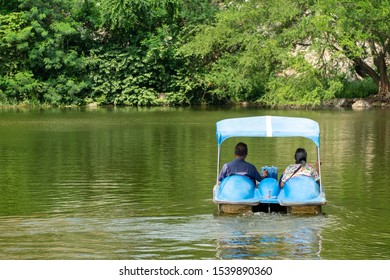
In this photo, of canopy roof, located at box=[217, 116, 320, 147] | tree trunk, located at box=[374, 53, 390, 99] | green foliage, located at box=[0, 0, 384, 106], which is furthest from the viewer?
tree trunk, located at box=[374, 53, 390, 99]

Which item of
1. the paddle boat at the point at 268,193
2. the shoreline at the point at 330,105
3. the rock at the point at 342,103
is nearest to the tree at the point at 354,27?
the shoreline at the point at 330,105

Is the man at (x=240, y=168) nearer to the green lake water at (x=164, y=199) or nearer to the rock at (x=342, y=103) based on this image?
the green lake water at (x=164, y=199)

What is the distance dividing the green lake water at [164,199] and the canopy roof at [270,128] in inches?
53.4

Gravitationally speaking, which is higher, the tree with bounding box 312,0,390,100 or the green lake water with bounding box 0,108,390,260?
the tree with bounding box 312,0,390,100

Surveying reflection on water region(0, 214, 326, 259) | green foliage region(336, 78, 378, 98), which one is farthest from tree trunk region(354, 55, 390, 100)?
reflection on water region(0, 214, 326, 259)

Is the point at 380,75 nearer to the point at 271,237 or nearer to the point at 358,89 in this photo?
the point at 358,89

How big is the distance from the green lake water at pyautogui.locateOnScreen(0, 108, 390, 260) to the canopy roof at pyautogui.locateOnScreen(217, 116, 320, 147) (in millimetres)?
1355

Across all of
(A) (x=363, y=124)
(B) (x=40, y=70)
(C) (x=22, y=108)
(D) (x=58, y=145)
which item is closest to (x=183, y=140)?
(D) (x=58, y=145)

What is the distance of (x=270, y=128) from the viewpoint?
15000 mm

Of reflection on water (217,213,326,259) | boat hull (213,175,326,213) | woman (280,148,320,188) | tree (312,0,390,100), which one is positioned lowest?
reflection on water (217,213,326,259)

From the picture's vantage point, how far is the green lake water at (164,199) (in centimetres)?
1242

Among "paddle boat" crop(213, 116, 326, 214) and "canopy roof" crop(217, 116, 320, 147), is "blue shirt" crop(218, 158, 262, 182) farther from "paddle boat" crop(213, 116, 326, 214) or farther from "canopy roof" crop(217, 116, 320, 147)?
"canopy roof" crop(217, 116, 320, 147)

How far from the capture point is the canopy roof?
14996 millimetres

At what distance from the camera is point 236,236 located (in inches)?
514
